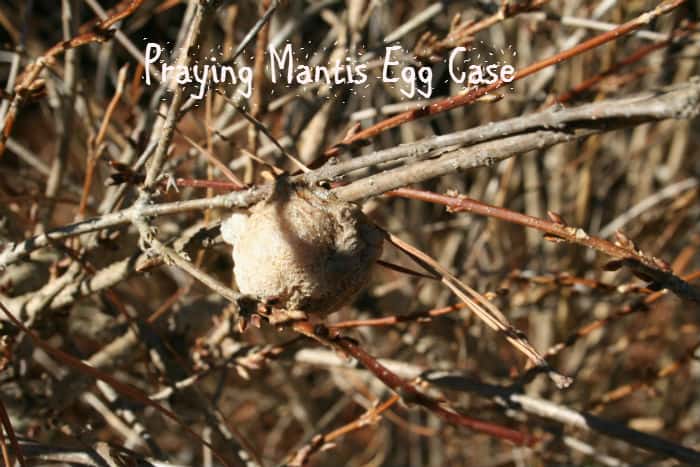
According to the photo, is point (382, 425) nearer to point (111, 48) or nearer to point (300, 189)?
point (111, 48)

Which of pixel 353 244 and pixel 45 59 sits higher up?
pixel 45 59

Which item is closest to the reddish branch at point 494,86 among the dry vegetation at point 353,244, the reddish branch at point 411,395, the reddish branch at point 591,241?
the dry vegetation at point 353,244

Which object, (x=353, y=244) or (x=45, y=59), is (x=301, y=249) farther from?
(x=45, y=59)

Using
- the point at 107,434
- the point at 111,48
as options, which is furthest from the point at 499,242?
the point at 107,434

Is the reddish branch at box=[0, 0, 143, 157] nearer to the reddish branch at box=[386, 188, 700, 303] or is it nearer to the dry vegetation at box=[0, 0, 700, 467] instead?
the dry vegetation at box=[0, 0, 700, 467]

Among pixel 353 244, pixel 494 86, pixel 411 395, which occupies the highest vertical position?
pixel 494 86

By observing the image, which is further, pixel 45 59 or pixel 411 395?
pixel 45 59

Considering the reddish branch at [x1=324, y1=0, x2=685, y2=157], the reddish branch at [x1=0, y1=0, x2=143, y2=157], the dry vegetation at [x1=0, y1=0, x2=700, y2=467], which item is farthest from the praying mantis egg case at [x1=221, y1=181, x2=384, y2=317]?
the reddish branch at [x1=0, y1=0, x2=143, y2=157]

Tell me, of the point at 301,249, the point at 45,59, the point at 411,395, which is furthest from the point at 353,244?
the point at 45,59

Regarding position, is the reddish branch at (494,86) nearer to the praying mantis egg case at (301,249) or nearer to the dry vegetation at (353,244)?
the dry vegetation at (353,244)
